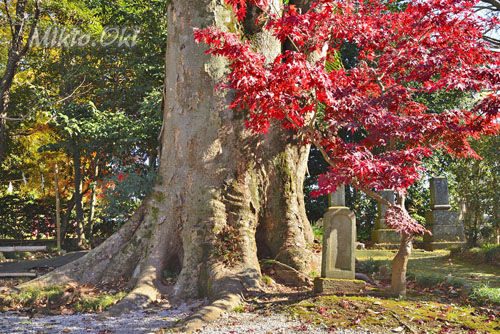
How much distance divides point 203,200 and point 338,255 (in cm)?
213

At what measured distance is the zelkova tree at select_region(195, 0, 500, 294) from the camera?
5.08 m

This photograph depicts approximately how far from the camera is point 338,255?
5.79 meters

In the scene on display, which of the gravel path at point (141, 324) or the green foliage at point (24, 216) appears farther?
the green foliage at point (24, 216)

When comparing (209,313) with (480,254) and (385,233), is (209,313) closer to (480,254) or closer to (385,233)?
(480,254)

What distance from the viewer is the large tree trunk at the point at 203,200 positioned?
6.42m

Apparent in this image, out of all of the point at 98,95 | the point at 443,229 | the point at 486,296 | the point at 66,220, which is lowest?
the point at 486,296

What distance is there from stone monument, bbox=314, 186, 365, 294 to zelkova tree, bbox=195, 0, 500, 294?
495 millimetres

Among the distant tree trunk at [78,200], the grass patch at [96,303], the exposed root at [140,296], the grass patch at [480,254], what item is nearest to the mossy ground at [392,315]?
the exposed root at [140,296]

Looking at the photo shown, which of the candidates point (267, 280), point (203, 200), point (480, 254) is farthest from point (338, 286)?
point (480, 254)

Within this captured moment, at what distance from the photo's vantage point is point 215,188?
6594mm

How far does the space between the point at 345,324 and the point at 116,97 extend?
10973 millimetres

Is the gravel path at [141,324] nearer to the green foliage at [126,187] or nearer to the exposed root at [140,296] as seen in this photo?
the exposed root at [140,296]

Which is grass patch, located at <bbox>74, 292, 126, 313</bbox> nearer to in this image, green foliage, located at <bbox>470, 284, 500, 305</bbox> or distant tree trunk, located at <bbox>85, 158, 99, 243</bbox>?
green foliage, located at <bbox>470, 284, 500, 305</bbox>

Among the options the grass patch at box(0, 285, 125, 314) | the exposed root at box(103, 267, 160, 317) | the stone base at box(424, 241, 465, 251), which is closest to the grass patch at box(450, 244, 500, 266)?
the stone base at box(424, 241, 465, 251)
